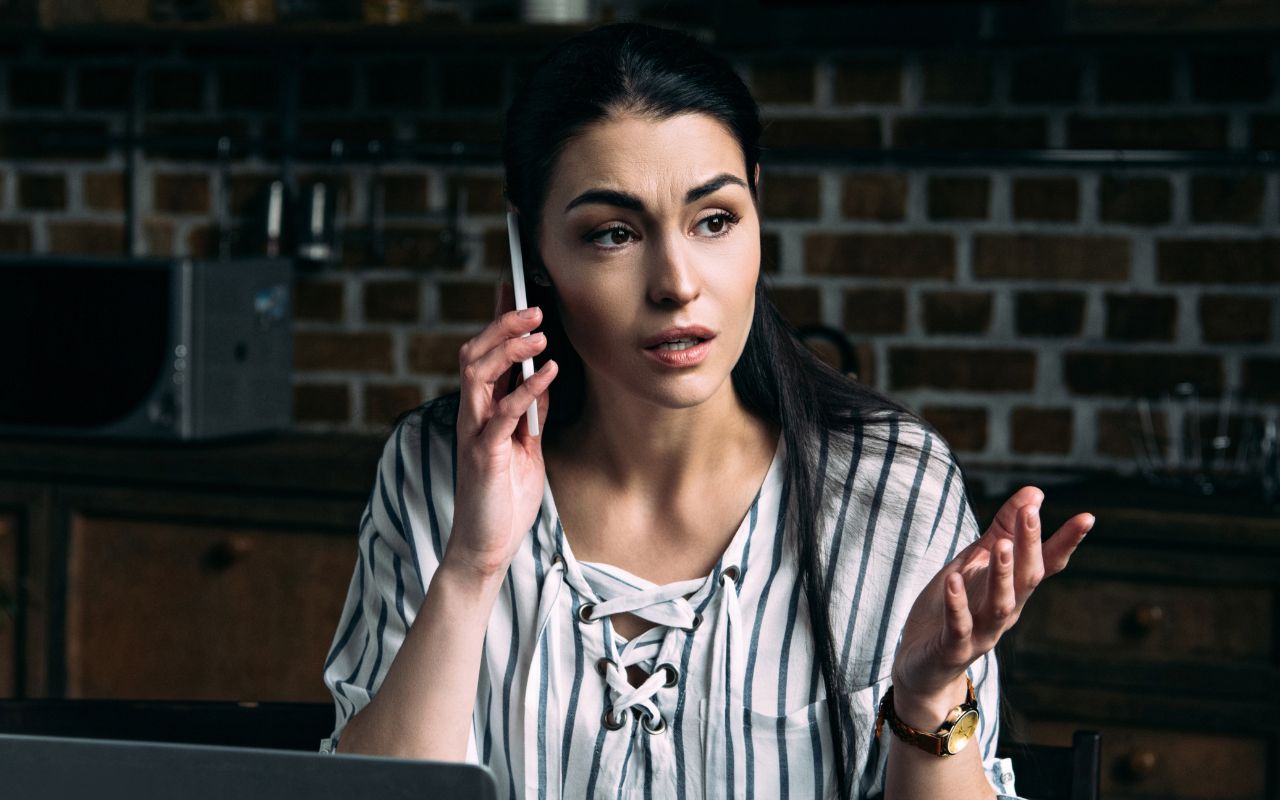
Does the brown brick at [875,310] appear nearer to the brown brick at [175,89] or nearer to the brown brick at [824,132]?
the brown brick at [824,132]

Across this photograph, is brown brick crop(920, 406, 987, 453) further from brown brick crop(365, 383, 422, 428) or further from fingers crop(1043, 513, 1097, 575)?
fingers crop(1043, 513, 1097, 575)

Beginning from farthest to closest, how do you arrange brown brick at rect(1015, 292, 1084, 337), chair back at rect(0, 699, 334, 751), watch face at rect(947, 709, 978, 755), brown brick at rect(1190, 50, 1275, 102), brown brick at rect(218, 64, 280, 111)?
1. brown brick at rect(218, 64, 280, 111)
2. brown brick at rect(1015, 292, 1084, 337)
3. brown brick at rect(1190, 50, 1275, 102)
4. chair back at rect(0, 699, 334, 751)
5. watch face at rect(947, 709, 978, 755)

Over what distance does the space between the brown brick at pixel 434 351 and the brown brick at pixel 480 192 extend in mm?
232

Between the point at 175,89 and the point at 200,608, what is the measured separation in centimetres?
107

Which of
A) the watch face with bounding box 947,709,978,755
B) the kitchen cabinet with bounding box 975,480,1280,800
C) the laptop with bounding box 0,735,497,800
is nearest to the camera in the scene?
the laptop with bounding box 0,735,497,800

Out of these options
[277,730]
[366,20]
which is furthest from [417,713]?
[366,20]

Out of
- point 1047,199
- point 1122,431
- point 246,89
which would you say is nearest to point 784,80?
point 1047,199

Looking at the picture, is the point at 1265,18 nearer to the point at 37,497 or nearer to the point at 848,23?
the point at 848,23

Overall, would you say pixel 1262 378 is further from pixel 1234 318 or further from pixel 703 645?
pixel 703 645

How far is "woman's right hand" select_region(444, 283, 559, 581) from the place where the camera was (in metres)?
1.22

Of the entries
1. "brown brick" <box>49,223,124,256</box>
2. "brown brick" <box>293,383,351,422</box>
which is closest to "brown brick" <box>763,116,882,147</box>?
"brown brick" <box>293,383,351,422</box>

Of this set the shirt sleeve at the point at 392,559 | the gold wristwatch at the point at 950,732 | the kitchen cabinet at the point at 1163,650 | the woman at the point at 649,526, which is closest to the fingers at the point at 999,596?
the gold wristwatch at the point at 950,732

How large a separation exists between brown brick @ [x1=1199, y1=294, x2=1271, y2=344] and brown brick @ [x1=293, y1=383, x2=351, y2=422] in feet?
4.99

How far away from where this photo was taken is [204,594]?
2477 millimetres
